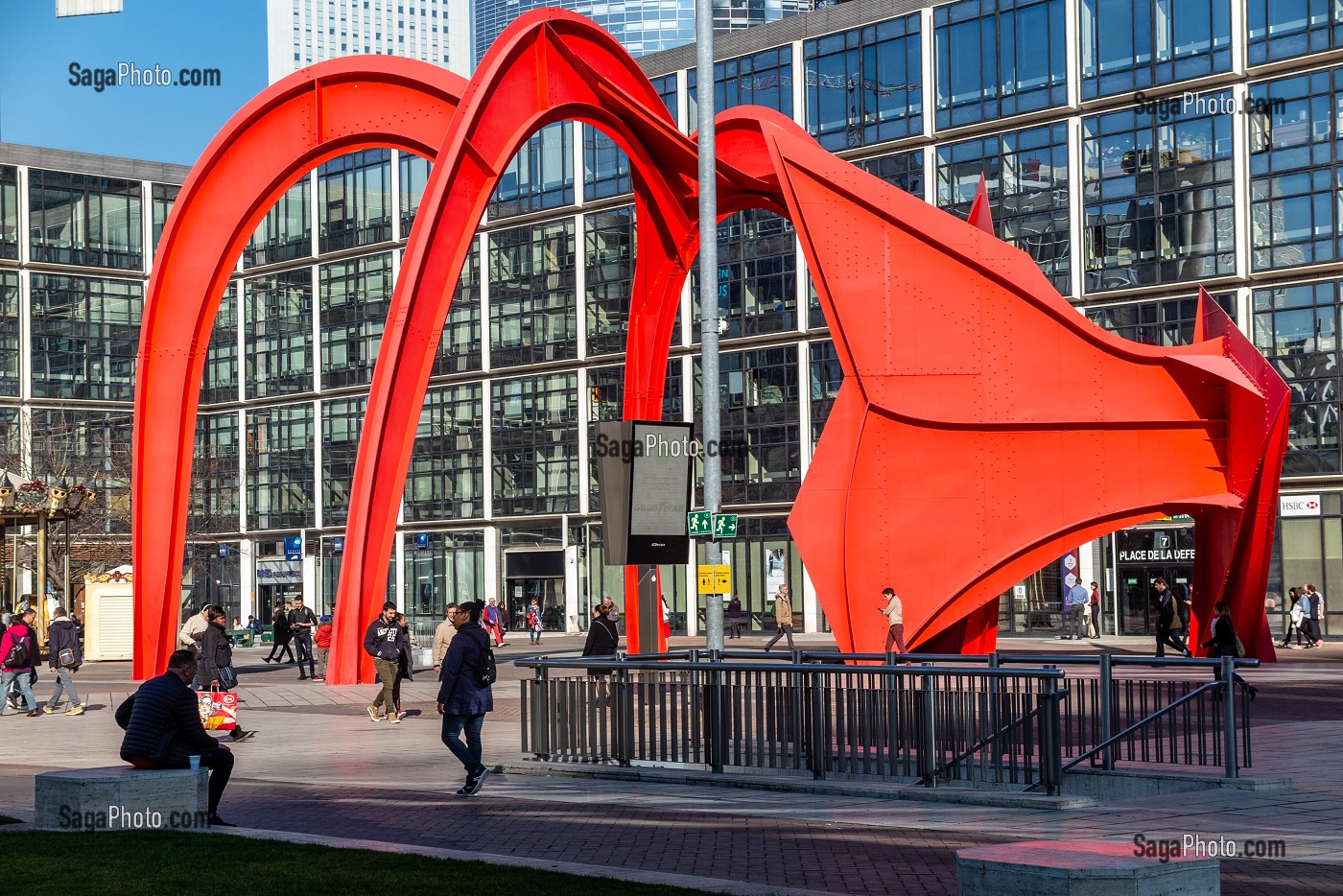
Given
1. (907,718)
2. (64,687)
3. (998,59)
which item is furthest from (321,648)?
(998,59)

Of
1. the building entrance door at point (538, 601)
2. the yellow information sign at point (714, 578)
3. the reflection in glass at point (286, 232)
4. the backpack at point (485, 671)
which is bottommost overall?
the building entrance door at point (538, 601)

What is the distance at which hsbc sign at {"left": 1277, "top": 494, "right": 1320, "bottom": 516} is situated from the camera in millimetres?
44250

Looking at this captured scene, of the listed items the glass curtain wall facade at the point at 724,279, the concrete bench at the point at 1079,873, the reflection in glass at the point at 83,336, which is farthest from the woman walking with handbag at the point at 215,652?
the reflection in glass at the point at 83,336

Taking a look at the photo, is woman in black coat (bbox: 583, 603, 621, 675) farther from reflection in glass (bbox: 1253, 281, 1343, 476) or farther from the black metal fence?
reflection in glass (bbox: 1253, 281, 1343, 476)

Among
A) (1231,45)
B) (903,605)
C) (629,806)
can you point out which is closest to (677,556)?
(629,806)

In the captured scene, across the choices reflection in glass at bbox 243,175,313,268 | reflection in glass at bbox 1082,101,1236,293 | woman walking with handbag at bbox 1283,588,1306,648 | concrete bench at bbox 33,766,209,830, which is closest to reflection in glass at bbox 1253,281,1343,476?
reflection in glass at bbox 1082,101,1236,293

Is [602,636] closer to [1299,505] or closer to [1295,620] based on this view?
[1295,620]

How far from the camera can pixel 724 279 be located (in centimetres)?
5772

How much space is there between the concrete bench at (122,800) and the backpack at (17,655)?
14.9 meters

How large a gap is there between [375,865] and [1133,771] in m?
6.90

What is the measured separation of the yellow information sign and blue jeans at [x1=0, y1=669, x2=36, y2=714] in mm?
12560

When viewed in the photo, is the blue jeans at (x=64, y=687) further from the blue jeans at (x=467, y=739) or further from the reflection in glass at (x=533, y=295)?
the reflection in glass at (x=533, y=295)

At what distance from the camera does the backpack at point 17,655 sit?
25.4 meters

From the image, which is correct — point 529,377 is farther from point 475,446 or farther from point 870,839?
point 870,839
